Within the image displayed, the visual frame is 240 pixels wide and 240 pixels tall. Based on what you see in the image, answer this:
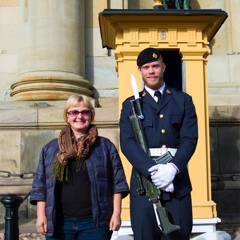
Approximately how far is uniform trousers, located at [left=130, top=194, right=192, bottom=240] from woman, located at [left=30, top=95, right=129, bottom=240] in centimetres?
16

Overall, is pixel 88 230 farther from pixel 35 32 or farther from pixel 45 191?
pixel 35 32

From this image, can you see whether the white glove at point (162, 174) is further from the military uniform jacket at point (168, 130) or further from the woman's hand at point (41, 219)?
the woman's hand at point (41, 219)

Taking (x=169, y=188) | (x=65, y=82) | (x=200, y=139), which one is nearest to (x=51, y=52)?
(x=65, y=82)

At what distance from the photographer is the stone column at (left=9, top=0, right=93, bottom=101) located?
9281 millimetres

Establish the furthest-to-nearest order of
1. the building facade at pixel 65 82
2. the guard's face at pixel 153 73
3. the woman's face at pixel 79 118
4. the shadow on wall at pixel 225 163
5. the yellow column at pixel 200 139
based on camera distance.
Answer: the building facade at pixel 65 82
the shadow on wall at pixel 225 163
the yellow column at pixel 200 139
the guard's face at pixel 153 73
the woman's face at pixel 79 118

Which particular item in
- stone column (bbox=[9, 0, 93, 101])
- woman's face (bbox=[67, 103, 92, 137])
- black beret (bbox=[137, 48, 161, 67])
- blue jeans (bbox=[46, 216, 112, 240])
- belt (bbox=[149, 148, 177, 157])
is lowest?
blue jeans (bbox=[46, 216, 112, 240])

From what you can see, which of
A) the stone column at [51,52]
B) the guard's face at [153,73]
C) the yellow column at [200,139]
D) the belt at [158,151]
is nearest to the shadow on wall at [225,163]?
the yellow column at [200,139]

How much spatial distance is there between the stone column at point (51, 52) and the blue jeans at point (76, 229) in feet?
19.4

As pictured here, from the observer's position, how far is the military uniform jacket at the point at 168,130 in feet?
11.2

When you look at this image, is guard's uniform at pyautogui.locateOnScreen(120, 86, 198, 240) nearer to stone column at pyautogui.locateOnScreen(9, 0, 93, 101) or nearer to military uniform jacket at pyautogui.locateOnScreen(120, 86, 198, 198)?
military uniform jacket at pyautogui.locateOnScreen(120, 86, 198, 198)

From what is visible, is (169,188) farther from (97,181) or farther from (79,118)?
(79,118)

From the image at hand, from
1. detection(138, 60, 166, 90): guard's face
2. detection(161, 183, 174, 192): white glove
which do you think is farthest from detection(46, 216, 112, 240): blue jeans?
detection(138, 60, 166, 90): guard's face

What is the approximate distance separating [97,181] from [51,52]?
647 cm

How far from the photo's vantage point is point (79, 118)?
3.49m
